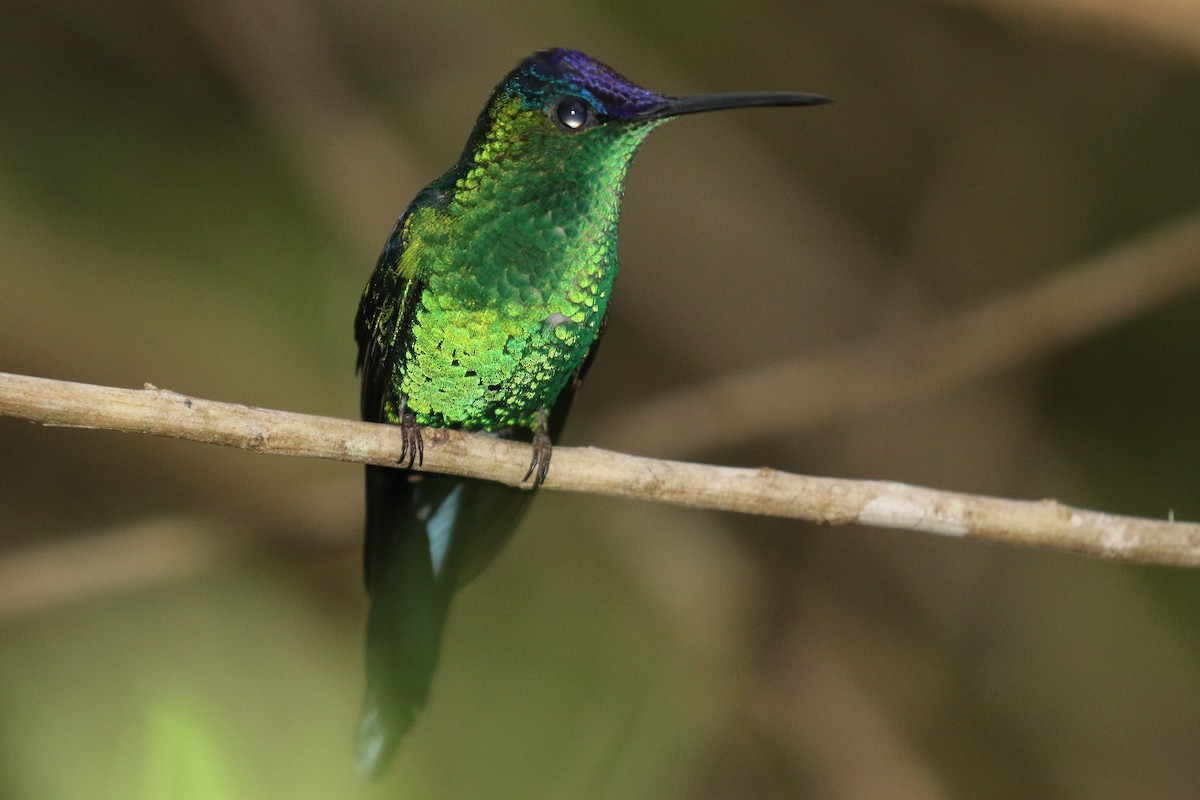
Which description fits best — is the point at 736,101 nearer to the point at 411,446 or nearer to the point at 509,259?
the point at 509,259

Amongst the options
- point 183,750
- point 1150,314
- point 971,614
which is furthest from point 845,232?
point 183,750

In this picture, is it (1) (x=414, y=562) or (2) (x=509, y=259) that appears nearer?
(2) (x=509, y=259)

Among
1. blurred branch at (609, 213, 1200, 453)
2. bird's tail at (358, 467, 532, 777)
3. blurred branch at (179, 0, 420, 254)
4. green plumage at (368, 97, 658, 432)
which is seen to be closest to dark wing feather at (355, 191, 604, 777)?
bird's tail at (358, 467, 532, 777)

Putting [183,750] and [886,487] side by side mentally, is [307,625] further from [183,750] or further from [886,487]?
[183,750]

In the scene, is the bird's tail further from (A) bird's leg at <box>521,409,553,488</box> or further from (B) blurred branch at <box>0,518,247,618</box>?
(B) blurred branch at <box>0,518,247,618</box>

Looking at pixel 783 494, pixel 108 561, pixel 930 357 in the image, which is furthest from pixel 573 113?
pixel 930 357

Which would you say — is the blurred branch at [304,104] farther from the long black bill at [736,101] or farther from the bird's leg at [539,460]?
the long black bill at [736,101]
